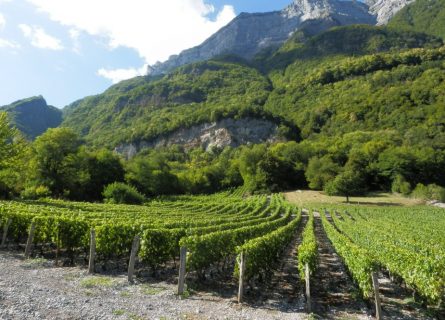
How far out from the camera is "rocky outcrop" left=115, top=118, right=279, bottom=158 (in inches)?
6329

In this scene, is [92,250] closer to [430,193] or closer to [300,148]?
[430,193]

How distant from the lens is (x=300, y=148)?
388 ft

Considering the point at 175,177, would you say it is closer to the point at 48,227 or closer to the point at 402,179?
the point at 402,179

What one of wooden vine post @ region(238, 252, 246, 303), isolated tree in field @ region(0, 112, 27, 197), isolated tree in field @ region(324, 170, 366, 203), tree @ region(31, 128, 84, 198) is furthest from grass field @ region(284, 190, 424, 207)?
wooden vine post @ region(238, 252, 246, 303)

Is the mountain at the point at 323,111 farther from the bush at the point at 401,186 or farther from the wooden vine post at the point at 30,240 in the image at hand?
the wooden vine post at the point at 30,240

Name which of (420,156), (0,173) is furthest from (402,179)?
(0,173)

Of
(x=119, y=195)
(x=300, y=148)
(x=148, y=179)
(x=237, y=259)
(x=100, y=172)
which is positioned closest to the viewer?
(x=237, y=259)

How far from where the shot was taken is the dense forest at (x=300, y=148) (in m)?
62.8

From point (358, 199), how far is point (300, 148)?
4052 cm

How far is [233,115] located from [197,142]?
72.4 feet

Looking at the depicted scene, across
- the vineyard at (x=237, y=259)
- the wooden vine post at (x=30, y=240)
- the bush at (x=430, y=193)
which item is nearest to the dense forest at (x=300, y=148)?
the bush at (x=430, y=193)

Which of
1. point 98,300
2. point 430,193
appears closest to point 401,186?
point 430,193

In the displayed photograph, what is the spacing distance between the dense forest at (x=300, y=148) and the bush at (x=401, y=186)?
27cm

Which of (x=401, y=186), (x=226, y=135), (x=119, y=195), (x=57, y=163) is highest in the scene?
(x=226, y=135)
